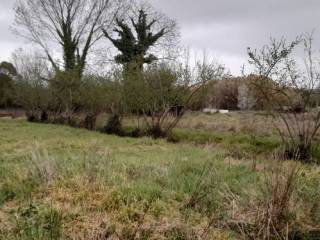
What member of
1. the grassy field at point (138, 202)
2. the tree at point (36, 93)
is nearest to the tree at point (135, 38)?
the tree at point (36, 93)

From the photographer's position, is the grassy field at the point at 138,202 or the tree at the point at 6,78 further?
the tree at the point at 6,78

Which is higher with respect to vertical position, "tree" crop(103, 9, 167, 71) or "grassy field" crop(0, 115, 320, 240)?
"tree" crop(103, 9, 167, 71)

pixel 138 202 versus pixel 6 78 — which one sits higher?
pixel 6 78

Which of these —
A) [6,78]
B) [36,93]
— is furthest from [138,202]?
[6,78]

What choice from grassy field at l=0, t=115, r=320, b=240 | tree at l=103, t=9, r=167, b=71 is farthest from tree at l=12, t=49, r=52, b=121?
grassy field at l=0, t=115, r=320, b=240

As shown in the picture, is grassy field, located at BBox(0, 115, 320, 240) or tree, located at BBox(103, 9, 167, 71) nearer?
grassy field, located at BBox(0, 115, 320, 240)

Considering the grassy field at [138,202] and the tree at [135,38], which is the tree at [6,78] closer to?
the tree at [135,38]

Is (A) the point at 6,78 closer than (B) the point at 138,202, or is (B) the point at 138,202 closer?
(B) the point at 138,202

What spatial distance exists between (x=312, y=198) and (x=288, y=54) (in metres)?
9.10

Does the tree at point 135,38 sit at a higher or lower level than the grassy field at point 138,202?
higher

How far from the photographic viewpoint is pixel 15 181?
6.82 m

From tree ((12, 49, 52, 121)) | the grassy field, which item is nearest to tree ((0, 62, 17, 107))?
tree ((12, 49, 52, 121))

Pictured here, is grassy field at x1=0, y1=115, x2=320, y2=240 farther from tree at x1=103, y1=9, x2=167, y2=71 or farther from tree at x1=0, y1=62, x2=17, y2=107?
tree at x1=0, y1=62, x2=17, y2=107

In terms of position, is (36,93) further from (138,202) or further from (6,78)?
(138,202)
